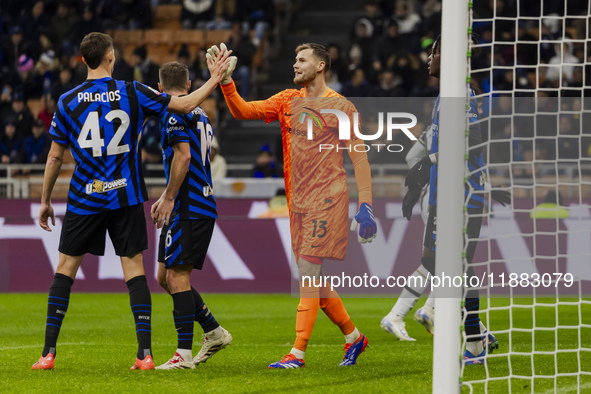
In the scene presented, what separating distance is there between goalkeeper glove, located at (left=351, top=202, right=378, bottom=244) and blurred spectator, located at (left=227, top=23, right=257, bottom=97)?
375 inches

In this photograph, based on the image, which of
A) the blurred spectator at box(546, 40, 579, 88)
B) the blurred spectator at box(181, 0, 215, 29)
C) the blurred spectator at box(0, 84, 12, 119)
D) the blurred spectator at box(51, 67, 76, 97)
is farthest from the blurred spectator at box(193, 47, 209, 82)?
the blurred spectator at box(546, 40, 579, 88)

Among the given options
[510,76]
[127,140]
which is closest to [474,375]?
[127,140]

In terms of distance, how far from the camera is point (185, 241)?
18.1ft

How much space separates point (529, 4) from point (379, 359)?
11624mm

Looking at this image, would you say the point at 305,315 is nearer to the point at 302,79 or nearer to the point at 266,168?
the point at 302,79

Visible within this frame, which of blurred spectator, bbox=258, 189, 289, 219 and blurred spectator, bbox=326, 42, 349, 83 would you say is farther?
blurred spectator, bbox=326, 42, 349, 83

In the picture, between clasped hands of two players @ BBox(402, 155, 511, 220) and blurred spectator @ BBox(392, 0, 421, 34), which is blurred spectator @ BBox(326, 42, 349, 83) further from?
clasped hands of two players @ BBox(402, 155, 511, 220)

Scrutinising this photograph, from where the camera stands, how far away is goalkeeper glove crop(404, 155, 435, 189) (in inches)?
249

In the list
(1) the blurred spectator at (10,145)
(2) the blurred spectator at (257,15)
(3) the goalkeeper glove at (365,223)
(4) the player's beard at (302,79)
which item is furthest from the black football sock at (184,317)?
(2) the blurred spectator at (257,15)

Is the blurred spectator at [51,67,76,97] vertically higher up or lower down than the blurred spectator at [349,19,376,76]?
lower down

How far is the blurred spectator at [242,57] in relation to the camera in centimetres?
1509

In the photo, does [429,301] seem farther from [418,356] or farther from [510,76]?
[510,76]

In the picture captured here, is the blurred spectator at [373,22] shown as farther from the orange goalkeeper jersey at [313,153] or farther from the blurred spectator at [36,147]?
the orange goalkeeper jersey at [313,153]

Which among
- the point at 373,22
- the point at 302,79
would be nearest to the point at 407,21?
the point at 373,22
